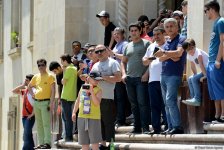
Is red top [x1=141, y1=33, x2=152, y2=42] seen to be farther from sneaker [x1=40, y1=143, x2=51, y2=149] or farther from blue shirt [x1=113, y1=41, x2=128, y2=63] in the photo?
sneaker [x1=40, y1=143, x2=51, y2=149]

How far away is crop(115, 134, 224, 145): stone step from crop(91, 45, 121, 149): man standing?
0.53 m

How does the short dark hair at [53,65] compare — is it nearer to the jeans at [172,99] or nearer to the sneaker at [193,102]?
the jeans at [172,99]

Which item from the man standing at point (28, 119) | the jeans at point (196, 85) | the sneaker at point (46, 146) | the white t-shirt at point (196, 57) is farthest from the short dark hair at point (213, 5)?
the man standing at point (28, 119)

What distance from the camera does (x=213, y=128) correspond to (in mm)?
14562

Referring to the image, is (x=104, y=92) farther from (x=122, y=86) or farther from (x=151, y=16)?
(x=151, y=16)

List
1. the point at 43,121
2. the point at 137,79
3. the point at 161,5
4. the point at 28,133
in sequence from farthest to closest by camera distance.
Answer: the point at 28,133, the point at 161,5, the point at 43,121, the point at 137,79

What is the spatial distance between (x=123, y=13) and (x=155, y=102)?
4906 millimetres

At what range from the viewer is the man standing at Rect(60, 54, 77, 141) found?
743 inches

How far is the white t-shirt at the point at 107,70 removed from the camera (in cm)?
1619

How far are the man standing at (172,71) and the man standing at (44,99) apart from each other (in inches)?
190

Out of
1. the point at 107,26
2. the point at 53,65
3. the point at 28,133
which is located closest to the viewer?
the point at 53,65

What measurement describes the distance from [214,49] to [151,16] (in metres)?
6.21

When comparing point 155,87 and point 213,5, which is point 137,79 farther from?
point 213,5

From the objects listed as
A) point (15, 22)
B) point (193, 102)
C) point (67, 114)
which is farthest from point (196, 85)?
point (15, 22)
